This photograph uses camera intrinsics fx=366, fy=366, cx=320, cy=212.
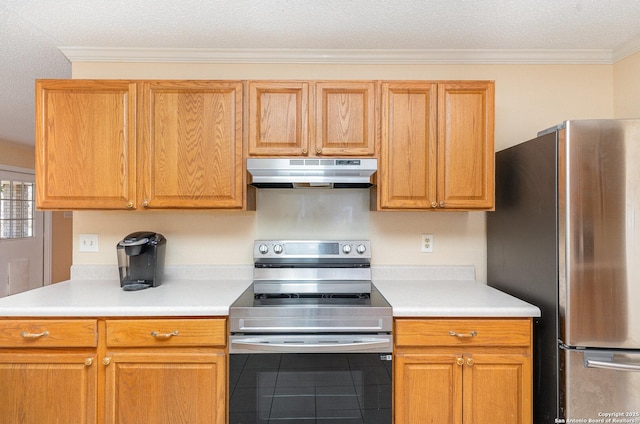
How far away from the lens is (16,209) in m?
4.49

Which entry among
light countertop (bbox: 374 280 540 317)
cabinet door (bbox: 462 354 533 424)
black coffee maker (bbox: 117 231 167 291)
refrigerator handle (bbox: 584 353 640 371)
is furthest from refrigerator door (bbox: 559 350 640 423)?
black coffee maker (bbox: 117 231 167 291)

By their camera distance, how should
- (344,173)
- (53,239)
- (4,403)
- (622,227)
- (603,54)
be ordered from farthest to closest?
(53,239), (603,54), (344,173), (4,403), (622,227)

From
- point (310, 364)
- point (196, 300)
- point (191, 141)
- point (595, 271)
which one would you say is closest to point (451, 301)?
point (595, 271)

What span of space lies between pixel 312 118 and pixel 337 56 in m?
0.59

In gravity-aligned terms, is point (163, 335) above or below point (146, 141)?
below

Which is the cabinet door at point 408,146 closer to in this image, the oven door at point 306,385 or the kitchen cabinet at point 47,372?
the oven door at point 306,385

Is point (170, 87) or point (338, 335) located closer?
point (338, 335)

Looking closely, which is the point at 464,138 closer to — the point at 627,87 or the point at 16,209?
the point at 627,87

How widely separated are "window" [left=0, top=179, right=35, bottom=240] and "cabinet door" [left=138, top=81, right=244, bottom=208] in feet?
11.8

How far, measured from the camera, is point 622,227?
4.95 ft

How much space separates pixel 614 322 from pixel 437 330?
2.33 feet

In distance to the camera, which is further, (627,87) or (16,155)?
(16,155)

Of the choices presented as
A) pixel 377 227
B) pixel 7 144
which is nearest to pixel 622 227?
pixel 377 227

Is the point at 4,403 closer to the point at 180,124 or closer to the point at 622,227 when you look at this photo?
the point at 180,124
